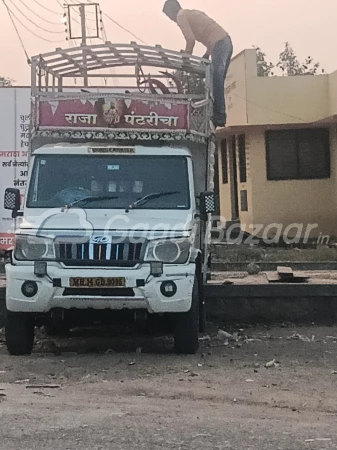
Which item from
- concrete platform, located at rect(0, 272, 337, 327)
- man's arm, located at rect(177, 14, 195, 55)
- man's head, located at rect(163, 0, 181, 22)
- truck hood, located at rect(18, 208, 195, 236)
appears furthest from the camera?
man's head, located at rect(163, 0, 181, 22)

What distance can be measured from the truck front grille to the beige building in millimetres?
14599

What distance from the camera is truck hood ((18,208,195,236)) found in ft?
28.9

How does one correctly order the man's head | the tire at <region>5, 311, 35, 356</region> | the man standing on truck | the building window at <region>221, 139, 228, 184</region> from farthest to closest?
the building window at <region>221, 139, 228, 184</region>, the man's head, the man standing on truck, the tire at <region>5, 311, 35, 356</region>

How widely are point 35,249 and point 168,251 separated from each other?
4.43 ft

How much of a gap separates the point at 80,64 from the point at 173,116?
236 cm

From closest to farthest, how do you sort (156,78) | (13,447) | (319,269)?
(13,447) → (156,78) → (319,269)

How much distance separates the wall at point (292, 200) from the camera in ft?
→ 76.8

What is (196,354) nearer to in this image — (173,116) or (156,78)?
(173,116)

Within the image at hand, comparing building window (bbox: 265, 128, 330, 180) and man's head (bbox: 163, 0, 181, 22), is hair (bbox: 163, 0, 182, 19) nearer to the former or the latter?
man's head (bbox: 163, 0, 181, 22)

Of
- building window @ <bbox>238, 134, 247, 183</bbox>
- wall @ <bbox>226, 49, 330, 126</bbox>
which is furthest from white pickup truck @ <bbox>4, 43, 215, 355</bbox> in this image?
building window @ <bbox>238, 134, 247, 183</bbox>

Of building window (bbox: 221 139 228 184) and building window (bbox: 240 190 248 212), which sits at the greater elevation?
building window (bbox: 221 139 228 184)

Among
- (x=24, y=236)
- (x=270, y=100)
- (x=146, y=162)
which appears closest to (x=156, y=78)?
(x=146, y=162)

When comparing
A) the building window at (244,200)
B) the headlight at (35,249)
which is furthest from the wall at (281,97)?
the headlight at (35,249)

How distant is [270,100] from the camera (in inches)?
909
